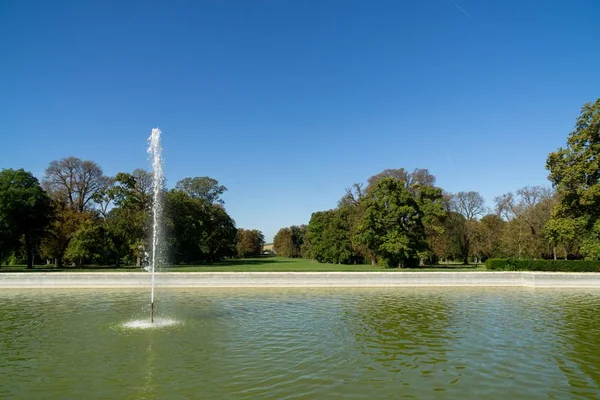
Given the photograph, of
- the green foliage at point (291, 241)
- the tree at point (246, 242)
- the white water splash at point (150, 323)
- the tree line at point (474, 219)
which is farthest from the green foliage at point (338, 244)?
the tree at point (246, 242)

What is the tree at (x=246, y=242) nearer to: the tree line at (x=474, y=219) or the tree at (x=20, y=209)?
the tree line at (x=474, y=219)

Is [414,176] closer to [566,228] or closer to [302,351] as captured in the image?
[566,228]

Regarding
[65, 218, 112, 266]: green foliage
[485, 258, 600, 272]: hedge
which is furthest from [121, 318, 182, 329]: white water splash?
[65, 218, 112, 266]: green foliage

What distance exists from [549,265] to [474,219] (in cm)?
3557

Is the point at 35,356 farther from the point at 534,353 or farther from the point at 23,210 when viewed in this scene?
the point at 23,210

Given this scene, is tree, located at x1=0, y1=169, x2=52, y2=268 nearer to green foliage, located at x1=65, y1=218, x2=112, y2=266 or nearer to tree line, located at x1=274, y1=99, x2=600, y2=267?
green foliage, located at x1=65, y1=218, x2=112, y2=266

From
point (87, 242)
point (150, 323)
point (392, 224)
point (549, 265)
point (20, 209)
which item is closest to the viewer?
point (150, 323)

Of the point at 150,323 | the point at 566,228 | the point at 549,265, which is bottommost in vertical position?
the point at 150,323

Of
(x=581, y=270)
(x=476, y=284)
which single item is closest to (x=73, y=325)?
(x=476, y=284)

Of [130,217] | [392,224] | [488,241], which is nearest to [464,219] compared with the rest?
[488,241]

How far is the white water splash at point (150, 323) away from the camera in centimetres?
1352

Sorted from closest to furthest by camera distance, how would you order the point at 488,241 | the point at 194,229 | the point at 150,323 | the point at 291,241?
the point at 150,323 < the point at 194,229 < the point at 488,241 < the point at 291,241

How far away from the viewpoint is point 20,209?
122 feet

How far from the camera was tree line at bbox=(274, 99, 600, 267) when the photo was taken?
112ft
